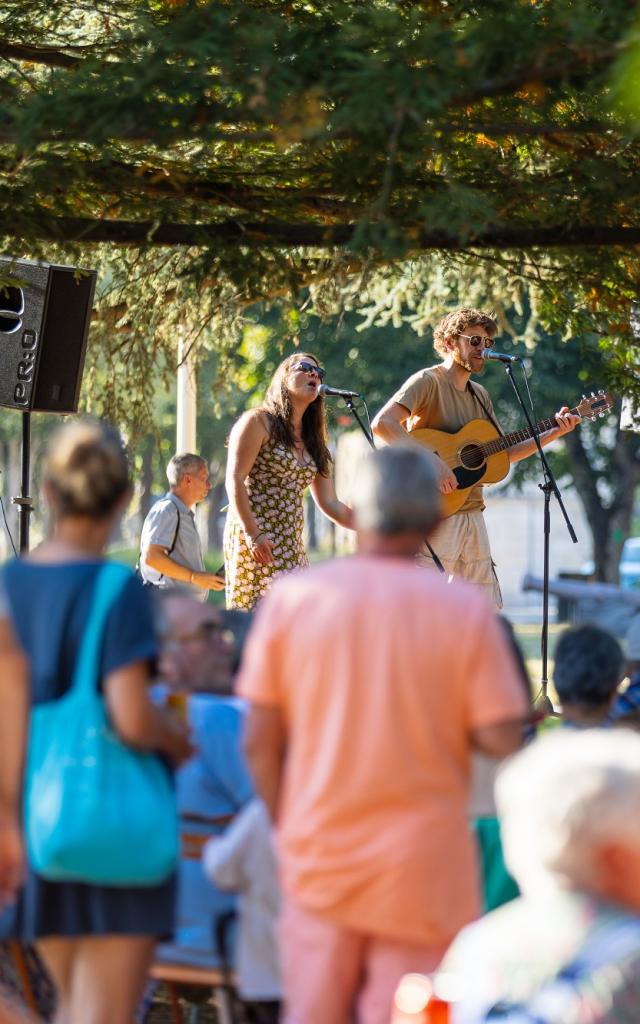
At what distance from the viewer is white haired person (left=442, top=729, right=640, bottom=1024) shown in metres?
2.30

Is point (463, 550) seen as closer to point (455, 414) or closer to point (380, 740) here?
point (455, 414)

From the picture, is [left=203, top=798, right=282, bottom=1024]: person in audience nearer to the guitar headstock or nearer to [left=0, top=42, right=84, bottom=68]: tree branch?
[left=0, top=42, right=84, bottom=68]: tree branch

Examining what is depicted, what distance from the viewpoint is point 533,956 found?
2.33 meters

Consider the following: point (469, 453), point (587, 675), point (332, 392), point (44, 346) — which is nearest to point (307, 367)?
point (332, 392)

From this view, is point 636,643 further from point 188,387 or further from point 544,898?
point 188,387

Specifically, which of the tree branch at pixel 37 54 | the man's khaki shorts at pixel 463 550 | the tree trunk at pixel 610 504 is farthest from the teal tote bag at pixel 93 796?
the tree trunk at pixel 610 504

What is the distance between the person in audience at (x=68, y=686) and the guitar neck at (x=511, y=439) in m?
4.26

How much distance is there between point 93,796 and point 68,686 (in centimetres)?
22

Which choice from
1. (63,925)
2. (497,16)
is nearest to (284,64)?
(497,16)

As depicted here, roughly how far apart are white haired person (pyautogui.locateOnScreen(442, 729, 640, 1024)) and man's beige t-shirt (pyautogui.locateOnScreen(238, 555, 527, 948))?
0.31 meters

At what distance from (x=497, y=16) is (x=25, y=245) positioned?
173 centimetres

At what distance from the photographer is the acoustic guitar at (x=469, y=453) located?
6922mm

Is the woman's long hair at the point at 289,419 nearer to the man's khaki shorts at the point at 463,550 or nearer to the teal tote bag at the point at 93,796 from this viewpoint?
the man's khaki shorts at the point at 463,550

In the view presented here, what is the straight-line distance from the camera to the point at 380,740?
271cm
